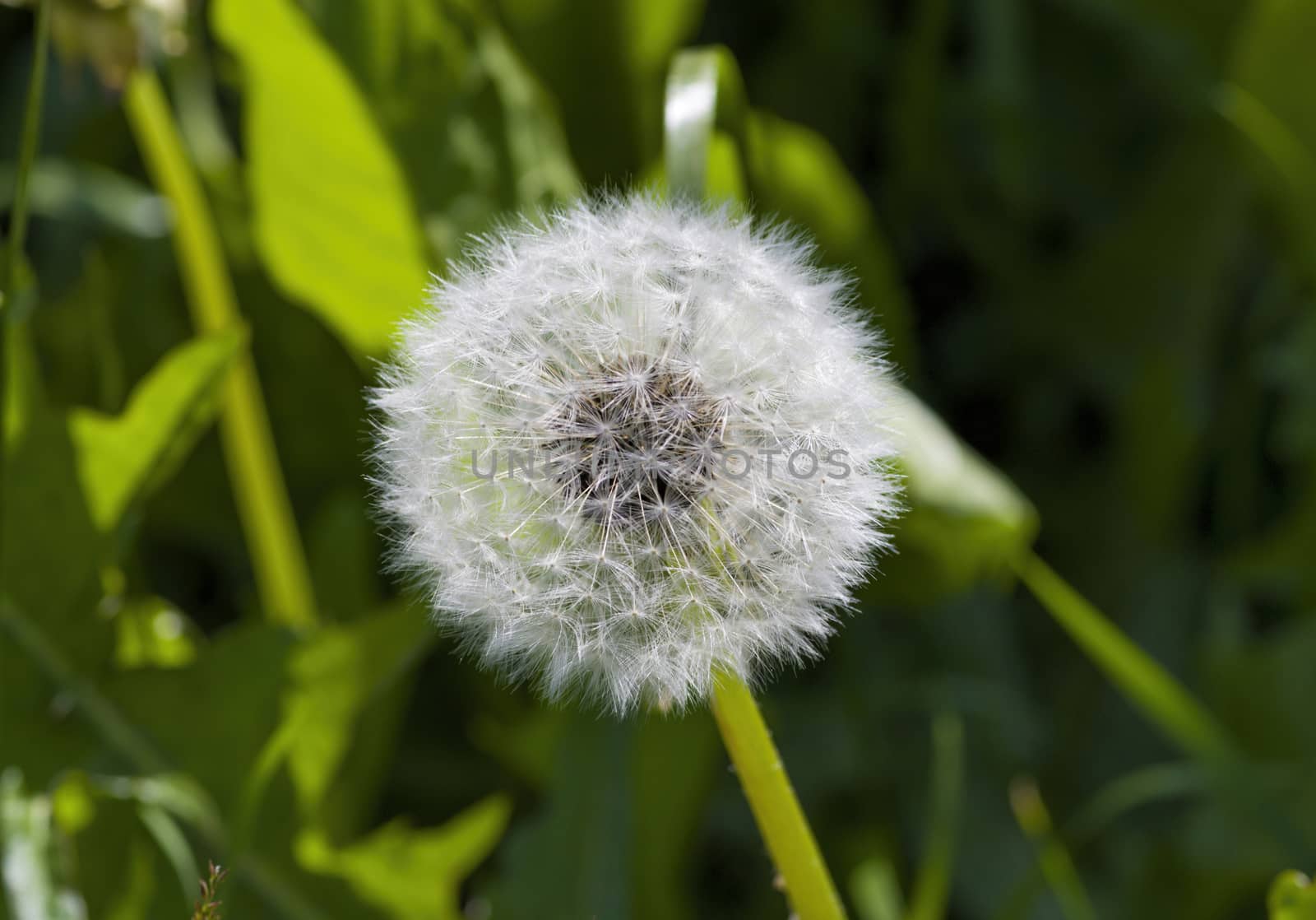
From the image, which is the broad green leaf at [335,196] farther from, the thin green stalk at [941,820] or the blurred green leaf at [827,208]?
the thin green stalk at [941,820]

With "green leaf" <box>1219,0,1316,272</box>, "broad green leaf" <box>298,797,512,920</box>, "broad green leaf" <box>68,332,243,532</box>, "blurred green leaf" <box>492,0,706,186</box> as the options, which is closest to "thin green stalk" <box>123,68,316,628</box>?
"broad green leaf" <box>68,332,243,532</box>

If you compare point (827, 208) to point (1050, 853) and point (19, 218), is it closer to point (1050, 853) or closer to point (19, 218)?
point (1050, 853)

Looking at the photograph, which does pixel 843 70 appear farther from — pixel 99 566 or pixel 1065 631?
pixel 99 566

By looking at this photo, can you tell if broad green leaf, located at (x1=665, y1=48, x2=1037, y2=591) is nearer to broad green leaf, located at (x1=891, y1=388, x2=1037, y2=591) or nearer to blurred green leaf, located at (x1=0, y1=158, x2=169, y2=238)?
broad green leaf, located at (x1=891, y1=388, x2=1037, y2=591)

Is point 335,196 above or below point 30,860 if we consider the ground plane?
above

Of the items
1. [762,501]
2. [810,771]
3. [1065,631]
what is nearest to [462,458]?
[762,501]

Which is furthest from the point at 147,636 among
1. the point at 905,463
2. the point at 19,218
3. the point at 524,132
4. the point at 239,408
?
the point at 905,463

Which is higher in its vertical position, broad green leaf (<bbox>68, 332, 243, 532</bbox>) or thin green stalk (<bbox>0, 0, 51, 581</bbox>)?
thin green stalk (<bbox>0, 0, 51, 581</bbox>)
